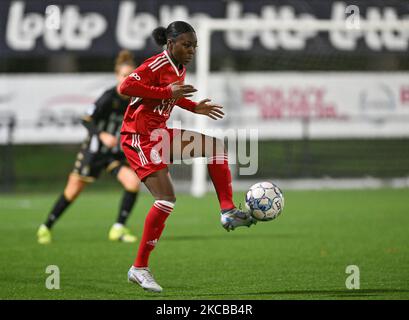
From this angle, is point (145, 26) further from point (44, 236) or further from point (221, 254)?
point (221, 254)

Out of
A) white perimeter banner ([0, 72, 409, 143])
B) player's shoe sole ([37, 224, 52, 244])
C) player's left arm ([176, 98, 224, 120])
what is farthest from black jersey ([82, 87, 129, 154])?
white perimeter banner ([0, 72, 409, 143])

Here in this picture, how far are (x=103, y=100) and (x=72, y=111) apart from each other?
994 cm

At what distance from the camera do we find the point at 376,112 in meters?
21.6

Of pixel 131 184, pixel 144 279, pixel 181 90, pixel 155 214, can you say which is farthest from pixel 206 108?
pixel 131 184

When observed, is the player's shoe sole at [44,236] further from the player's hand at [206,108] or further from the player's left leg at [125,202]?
the player's hand at [206,108]

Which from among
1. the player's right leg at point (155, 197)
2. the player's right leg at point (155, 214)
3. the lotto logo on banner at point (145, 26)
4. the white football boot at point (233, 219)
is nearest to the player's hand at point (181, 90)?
the player's right leg at point (155, 197)

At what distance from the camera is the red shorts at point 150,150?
7.57 metres

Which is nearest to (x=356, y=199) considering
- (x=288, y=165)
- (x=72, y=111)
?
(x=288, y=165)

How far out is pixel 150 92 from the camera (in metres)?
7.34

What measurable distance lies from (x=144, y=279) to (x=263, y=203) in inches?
46.0

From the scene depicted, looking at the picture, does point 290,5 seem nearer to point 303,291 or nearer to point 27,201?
point 27,201

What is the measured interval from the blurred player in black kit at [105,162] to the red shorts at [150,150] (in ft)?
12.7

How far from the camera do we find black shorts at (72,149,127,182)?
11.7 meters
